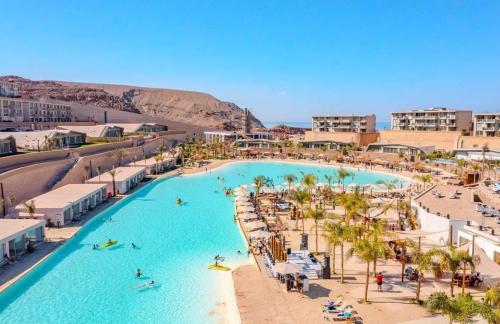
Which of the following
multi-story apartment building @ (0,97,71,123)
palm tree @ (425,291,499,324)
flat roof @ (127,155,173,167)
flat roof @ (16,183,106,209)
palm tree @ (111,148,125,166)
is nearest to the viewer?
palm tree @ (425,291,499,324)

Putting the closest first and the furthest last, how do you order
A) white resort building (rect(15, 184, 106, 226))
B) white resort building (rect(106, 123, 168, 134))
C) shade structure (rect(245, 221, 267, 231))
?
shade structure (rect(245, 221, 267, 231))
white resort building (rect(15, 184, 106, 226))
white resort building (rect(106, 123, 168, 134))

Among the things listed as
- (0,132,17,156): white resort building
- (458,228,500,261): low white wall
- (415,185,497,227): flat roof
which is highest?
(0,132,17,156): white resort building

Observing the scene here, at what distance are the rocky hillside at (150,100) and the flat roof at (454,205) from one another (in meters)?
115

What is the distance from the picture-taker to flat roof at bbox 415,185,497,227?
22388 millimetres

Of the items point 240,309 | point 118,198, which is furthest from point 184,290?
point 118,198

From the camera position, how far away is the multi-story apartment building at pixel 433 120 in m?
72.8

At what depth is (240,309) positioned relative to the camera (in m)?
14.7

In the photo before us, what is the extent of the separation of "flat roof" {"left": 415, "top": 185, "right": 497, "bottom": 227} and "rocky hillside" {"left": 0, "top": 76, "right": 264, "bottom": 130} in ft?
377

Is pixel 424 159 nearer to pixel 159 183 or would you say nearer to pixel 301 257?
pixel 159 183

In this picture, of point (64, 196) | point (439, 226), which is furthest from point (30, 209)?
point (439, 226)

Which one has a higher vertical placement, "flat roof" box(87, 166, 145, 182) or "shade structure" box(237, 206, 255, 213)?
"flat roof" box(87, 166, 145, 182)

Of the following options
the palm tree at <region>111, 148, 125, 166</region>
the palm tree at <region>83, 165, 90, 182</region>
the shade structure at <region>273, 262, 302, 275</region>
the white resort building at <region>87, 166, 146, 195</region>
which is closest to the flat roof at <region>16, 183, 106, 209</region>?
the white resort building at <region>87, 166, 146, 195</region>

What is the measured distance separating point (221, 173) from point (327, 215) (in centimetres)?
2764

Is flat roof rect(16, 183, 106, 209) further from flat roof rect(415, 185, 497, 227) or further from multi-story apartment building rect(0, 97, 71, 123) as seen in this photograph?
multi-story apartment building rect(0, 97, 71, 123)
